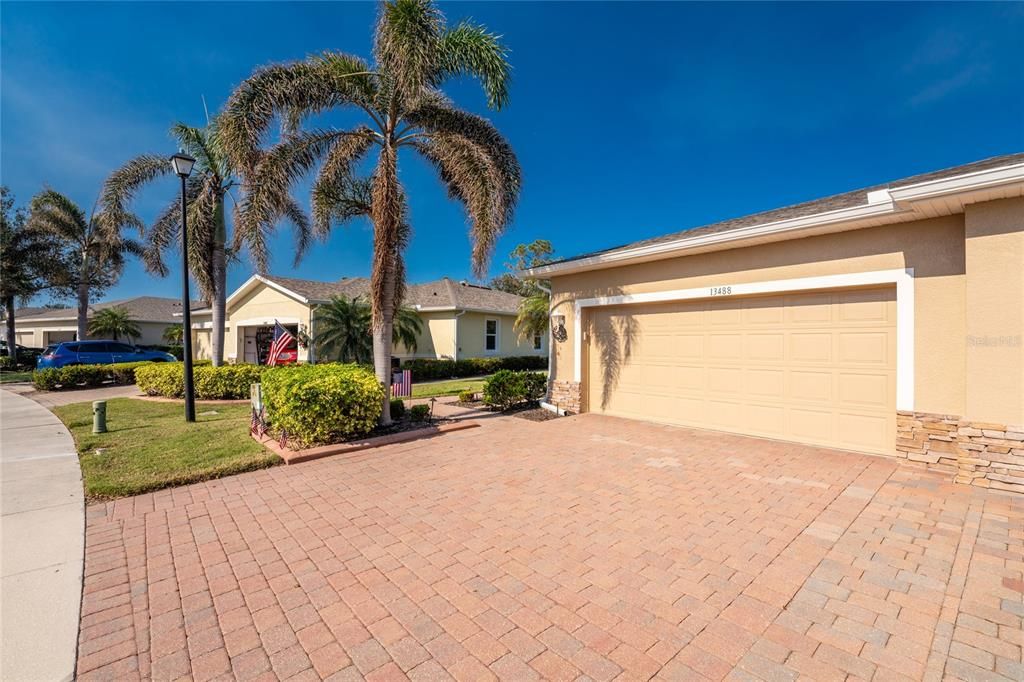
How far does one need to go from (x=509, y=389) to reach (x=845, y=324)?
650 centimetres

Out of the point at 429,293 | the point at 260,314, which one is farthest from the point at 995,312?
the point at 260,314

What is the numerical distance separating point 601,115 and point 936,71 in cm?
804

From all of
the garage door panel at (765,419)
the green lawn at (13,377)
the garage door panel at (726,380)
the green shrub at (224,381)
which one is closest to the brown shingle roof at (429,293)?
the green shrub at (224,381)

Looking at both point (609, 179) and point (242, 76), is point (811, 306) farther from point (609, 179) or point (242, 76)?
point (609, 179)

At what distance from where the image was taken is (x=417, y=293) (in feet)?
75.8

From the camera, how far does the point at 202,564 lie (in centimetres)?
356

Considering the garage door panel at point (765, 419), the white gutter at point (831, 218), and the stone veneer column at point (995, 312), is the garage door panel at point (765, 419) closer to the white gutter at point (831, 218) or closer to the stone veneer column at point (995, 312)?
the stone veneer column at point (995, 312)

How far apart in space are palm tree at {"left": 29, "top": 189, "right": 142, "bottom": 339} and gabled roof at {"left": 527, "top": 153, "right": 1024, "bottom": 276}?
23.8 meters

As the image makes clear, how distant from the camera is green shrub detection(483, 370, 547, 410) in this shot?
10.4 metres

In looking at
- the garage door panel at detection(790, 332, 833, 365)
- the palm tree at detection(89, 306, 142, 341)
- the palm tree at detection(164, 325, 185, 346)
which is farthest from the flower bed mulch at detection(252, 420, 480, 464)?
the palm tree at detection(89, 306, 142, 341)

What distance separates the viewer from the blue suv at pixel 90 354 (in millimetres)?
17656

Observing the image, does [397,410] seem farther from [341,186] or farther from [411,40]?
[411,40]

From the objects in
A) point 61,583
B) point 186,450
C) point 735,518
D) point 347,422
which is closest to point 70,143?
point 186,450

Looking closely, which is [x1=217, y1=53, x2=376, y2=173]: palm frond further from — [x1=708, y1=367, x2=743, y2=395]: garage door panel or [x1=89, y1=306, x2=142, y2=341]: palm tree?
[x1=89, y1=306, x2=142, y2=341]: palm tree
